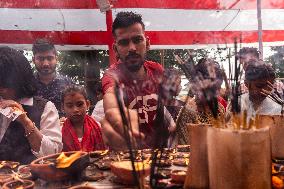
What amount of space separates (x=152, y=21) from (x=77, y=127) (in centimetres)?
245

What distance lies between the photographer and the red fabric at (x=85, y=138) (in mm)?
3100

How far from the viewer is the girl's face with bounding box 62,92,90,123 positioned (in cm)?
310

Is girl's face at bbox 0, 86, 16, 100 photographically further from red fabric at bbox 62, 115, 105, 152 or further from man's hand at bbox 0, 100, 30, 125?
red fabric at bbox 62, 115, 105, 152

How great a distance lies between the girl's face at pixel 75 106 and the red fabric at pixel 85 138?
0.30ft

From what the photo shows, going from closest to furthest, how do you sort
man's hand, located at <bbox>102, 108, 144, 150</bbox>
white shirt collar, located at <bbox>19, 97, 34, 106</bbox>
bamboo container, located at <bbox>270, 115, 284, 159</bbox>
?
1. bamboo container, located at <bbox>270, 115, 284, 159</bbox>
2. man's hand, located at <bbox>102, 108, 144, 150</bbox>
3. white shirt collar, located at <bbox>19, 97, 34, 106</bbox>

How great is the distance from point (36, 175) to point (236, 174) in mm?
865

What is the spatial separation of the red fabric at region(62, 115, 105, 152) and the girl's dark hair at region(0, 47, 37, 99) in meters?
0.76

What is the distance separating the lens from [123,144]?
2.09 m

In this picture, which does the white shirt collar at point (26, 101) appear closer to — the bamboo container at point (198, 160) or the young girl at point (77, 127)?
the young girl at point (77, 127)

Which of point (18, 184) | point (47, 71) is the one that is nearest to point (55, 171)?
point (18, 184)

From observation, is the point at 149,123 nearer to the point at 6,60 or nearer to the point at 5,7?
the point at 6,60

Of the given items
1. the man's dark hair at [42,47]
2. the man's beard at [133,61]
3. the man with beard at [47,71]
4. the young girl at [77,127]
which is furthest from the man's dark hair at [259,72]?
the man's dark hair at [42,47]

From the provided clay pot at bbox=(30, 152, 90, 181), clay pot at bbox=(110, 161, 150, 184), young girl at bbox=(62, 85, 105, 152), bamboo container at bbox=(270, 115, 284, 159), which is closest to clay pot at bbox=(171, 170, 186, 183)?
clay pot at bbox=(110, 161, 150, 184)

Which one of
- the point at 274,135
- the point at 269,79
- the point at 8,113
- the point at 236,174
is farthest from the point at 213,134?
the point at 269,79
